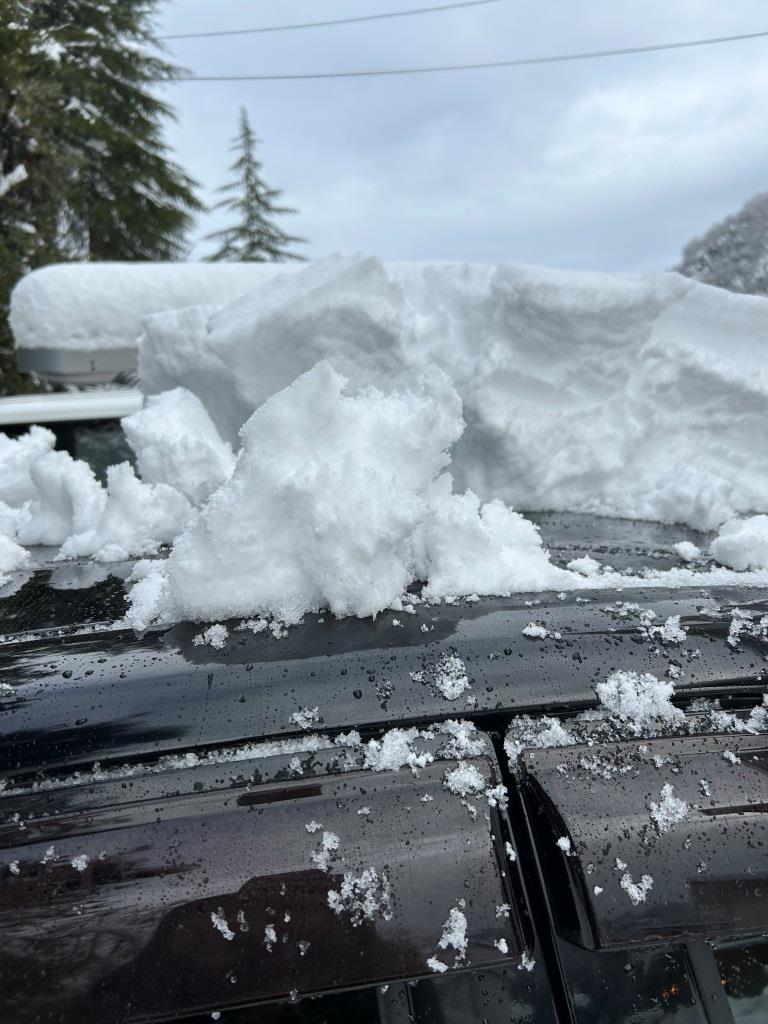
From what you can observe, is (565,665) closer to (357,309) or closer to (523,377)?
(357,309)

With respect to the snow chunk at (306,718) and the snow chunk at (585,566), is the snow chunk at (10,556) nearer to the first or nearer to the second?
the snow chunk at (306,718)

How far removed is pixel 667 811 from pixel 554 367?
2107 mm

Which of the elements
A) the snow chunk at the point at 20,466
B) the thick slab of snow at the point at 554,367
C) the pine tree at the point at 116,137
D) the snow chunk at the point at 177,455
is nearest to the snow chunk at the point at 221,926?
the snow chunk at the point at 177,455

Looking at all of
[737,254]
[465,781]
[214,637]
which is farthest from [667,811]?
[737,254]

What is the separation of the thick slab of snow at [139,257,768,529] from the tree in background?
496 inches

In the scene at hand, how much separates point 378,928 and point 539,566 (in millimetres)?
738

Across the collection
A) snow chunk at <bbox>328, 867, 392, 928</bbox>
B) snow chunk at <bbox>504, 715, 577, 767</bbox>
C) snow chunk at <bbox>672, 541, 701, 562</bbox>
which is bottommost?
snow chunk at <bbox>672, 541, 701, 562</bbox>

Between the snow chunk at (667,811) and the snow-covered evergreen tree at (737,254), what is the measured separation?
3.01 m

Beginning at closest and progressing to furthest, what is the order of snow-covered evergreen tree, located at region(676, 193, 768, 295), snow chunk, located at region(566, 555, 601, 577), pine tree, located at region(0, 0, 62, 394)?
snow chunk, located at region(566, 555, 601, 577) → snow-covered evergreen tree, located at region(676, 193, 768, 295) → pine tree, located at region(0, 0, 62, 394)

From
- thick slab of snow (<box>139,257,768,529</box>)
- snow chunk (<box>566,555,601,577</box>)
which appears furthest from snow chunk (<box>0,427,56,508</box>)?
snow chunk (<box>566,555,601,577</box>)

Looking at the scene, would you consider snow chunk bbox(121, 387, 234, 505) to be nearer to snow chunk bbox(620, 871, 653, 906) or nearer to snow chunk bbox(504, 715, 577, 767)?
snow chunk bbox(504, 715, 577, 767)

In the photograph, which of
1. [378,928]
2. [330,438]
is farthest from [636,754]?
[330,438]

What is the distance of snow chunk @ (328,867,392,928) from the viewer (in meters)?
0.75

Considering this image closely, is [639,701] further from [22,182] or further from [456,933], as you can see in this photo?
[22,182]
